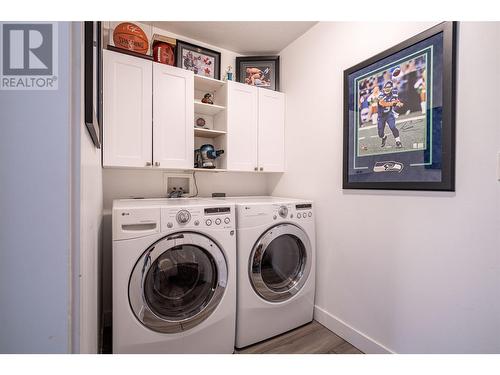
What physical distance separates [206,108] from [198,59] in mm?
474

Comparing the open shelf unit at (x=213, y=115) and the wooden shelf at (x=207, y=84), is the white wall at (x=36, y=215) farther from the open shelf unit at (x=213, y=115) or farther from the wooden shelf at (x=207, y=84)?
the wooden shelf at (x=207, y=84)

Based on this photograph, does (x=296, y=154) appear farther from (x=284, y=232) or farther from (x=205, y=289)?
(x=205, y=289)

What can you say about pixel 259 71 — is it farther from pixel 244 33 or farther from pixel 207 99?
pixel 207 99

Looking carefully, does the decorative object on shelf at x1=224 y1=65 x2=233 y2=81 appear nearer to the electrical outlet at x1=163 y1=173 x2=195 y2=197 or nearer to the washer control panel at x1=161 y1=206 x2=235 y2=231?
the electrical outlet at x1=163 y1=173 x2=195 y2=197

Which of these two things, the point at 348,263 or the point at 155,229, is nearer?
the point at 155,229

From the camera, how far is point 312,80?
1998 millimetres

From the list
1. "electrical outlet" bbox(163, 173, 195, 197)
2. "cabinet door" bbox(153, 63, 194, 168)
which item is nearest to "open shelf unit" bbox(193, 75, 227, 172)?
"cabinet door" bbox(153, 63, 194, 168)

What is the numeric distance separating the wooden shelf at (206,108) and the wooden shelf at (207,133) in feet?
0.63

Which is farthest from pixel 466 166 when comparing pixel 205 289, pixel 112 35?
pixel 112 35

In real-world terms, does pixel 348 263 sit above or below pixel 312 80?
below

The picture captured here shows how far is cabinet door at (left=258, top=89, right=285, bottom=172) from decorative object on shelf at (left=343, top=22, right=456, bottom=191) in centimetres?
74

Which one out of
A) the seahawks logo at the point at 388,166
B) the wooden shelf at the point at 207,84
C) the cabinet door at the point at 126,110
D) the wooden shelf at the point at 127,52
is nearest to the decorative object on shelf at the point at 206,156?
the cabinet door at the point at 126,110

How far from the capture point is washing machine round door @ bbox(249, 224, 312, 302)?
5.28 ft
